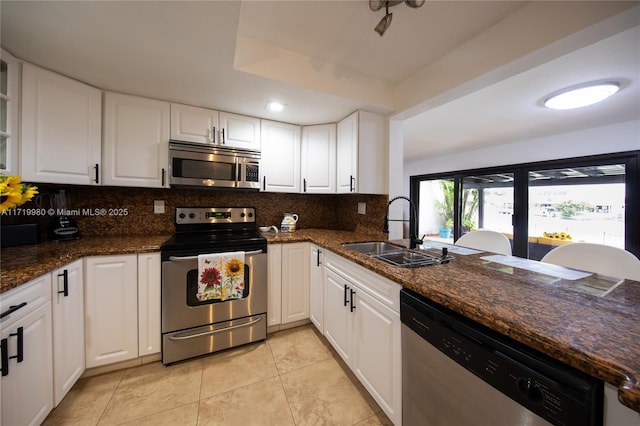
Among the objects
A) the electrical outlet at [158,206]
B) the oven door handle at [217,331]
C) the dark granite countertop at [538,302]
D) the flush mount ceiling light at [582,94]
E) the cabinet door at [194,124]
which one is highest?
the flush mount ceiling light at [582,94]

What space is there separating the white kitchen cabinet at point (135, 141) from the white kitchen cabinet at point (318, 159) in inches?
50.9

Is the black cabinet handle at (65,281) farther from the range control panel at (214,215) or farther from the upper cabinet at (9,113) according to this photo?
the range control panel at (214,215)

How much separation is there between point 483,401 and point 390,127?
2.09 metres

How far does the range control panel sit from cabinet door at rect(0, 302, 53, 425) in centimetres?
112

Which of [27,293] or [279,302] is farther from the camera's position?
[279,302]

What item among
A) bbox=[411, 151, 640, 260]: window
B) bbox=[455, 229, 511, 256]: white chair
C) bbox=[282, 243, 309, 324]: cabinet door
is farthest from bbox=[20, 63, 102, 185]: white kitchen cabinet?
bbox=[411, 151, 640, 260]: window

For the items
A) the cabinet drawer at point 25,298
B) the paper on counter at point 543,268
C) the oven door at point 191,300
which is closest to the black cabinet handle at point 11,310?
the cabinet drawer at point 25,298

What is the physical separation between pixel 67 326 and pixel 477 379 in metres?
2.11

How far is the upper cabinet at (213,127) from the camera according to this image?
2035 mm

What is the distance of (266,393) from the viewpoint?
4.87ft

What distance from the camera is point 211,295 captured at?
5.79 feet

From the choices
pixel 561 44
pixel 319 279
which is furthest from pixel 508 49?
pixel 319 279

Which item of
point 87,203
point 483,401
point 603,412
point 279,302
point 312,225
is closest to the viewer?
point 603,412

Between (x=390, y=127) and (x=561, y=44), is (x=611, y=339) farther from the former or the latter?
(x=390, y=127)
